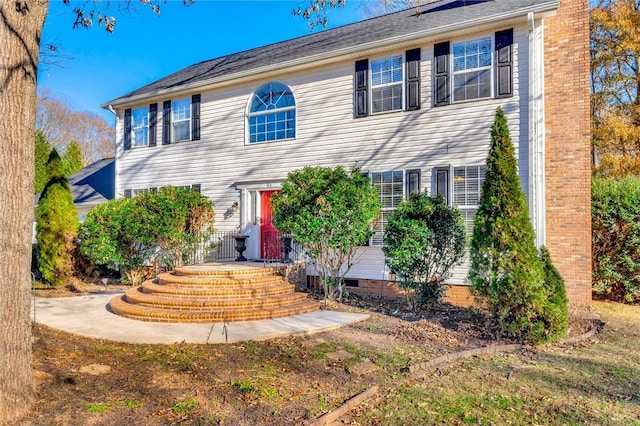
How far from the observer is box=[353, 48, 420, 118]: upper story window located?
30.8ft

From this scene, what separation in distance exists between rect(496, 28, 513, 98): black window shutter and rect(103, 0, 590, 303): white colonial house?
0.08ft

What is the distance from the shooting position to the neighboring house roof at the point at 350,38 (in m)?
8.73

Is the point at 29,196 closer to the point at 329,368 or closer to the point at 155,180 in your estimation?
the point at 329,368

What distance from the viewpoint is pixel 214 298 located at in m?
7.59

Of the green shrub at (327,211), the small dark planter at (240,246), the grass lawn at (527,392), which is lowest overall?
the grass lawn at (527,392)

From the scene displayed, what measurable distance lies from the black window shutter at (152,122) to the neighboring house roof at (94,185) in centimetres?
341

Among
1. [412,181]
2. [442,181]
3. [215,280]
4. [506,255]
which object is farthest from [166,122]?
[506,255]

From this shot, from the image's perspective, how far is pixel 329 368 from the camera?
15.3ft

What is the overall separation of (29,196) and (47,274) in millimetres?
8932

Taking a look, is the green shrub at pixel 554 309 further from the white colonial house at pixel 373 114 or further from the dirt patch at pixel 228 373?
the white colonial house at pixel 373 114

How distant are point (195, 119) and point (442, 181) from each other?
7.48 m

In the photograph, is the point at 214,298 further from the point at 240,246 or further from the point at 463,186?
the point at 463,186

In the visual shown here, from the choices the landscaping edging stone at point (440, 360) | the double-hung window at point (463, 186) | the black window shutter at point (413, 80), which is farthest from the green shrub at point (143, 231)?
the landscaping edging stone at point (440, 360)

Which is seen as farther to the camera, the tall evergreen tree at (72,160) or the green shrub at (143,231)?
the tall evergreen tree at (72,160)
